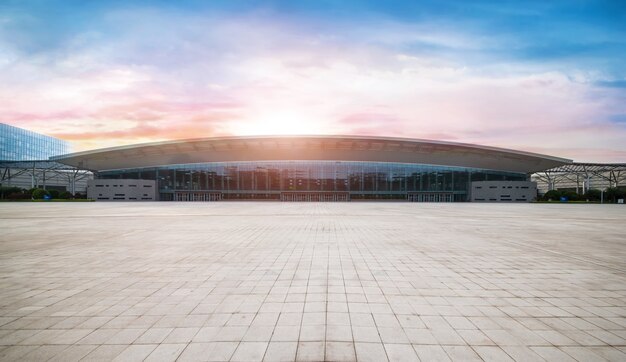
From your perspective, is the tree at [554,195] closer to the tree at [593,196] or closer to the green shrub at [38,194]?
the tree at [593,196]

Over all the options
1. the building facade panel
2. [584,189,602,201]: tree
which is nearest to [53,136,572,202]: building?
the building facade panel

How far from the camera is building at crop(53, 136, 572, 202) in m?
Result: 64.6

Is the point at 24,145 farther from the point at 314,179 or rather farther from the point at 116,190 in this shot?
the point at 314,179

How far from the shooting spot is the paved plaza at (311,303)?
4.04m

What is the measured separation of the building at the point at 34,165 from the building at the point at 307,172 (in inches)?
528

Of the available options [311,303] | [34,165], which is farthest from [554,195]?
[34,165]

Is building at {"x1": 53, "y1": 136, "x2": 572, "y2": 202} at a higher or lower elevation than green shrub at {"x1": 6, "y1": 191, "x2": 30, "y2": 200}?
higher

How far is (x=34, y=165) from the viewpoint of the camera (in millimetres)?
67562

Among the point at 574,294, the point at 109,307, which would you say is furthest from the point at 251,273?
the point at 574,294

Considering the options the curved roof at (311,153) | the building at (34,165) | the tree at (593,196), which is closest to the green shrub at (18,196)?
the building at (34,165)

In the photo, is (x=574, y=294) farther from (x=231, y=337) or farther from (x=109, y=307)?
(x=109, y=307)

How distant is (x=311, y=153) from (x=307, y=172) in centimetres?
494

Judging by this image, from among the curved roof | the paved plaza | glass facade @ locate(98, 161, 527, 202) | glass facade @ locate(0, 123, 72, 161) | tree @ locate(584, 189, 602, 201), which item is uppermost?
glass facade @ locate(0, 123, 72, 161)

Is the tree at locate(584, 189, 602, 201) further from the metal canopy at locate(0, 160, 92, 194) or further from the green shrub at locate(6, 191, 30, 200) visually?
the green shrub at locate(6, 191, 30, 200)
